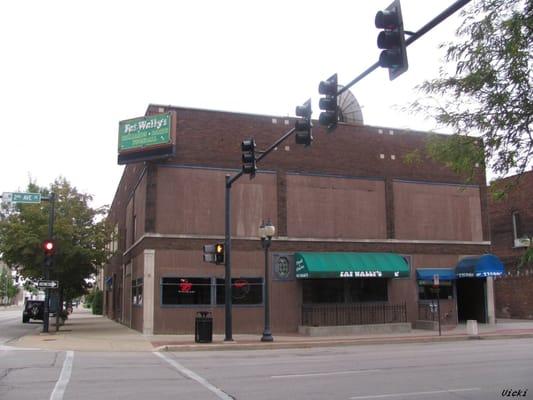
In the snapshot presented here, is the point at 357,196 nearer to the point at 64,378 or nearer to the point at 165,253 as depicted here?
the point at 165,253

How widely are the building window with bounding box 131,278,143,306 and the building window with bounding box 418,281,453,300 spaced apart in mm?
13863

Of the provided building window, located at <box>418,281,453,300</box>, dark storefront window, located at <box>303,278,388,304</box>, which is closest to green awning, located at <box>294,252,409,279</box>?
dark storefront window, located at <box>303,278,388,304</box>

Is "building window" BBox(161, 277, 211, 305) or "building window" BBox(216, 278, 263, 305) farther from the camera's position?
"building window" BBox(216, 278, 263, 305)

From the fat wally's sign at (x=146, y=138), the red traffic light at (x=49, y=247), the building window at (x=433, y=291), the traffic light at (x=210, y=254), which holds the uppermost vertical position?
the fat wally's sign at (x=146, y=138)

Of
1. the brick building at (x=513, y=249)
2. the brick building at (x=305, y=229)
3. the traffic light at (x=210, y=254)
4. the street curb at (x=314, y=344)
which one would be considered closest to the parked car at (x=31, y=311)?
the brick building at (x=305, y=229)

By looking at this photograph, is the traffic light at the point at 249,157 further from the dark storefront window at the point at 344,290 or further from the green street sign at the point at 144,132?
the dark storefront window at the point at 344,290

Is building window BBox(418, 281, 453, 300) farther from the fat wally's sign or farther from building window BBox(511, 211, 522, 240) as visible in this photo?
the fat wally's sign

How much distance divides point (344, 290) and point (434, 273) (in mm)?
5073

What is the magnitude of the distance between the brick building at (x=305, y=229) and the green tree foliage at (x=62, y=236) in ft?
7.50

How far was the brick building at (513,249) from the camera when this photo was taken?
36.7m

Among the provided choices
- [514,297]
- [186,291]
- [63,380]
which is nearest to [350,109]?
[186,291]

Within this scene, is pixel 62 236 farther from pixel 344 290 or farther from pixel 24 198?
pixel 344 290

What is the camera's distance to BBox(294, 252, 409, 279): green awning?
26984 mm

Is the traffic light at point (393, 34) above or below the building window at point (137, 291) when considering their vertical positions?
above
